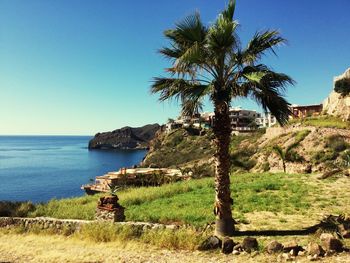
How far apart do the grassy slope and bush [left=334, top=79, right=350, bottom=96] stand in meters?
43.5

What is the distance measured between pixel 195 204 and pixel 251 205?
8.94 feet

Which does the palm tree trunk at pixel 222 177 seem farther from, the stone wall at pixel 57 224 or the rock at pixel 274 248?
the rock at pixel 274 248

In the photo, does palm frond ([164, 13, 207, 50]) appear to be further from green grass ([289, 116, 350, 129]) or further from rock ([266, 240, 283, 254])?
green grass ([289, 116, 350, 129])

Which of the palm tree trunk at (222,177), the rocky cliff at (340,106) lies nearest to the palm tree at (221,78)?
the palm tree trunk at (222,177)

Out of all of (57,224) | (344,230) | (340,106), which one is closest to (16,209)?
(57,224)

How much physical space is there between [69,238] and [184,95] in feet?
21.9

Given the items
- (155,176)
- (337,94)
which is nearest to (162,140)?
(337,94)

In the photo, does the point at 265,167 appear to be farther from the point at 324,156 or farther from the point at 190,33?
the point at 190,33

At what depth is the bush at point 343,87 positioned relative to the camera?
61.7 m

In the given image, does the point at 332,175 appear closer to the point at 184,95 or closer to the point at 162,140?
the point at 184,95

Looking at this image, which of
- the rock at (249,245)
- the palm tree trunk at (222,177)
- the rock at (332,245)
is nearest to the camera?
the rock at (332,245)

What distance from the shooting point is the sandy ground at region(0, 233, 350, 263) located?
9.64 metres

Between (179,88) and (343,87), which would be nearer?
(179,88)

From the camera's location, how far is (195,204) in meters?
17.9
